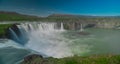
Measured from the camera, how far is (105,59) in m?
8.21

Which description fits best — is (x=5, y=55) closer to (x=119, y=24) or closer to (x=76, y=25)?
(x=76, y=25)

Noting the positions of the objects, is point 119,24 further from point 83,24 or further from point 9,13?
point 9,13

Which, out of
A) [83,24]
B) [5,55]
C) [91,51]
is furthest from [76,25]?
[5,55]

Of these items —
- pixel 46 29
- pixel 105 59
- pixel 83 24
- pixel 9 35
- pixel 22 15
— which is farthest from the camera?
pixel 22 15

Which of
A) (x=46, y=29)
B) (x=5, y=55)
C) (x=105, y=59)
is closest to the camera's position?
(x=105, y=59)

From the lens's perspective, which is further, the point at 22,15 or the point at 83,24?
the point at 22,15

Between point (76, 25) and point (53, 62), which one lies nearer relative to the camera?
point (53, 62)

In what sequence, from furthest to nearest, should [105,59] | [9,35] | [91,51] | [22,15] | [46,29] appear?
[22,15]
[46,29]
[9,35]
[91,51]
[105,59]

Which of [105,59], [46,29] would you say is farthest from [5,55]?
[46,29]

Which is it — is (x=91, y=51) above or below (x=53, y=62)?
below

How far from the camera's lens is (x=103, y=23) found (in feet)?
173

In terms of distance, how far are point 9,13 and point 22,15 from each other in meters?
4.35

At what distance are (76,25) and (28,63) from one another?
3919 cm

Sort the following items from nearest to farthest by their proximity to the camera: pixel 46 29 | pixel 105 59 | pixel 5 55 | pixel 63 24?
pixel 105 59
pixel 5 55
pixel 46 29
pixel 63 24
